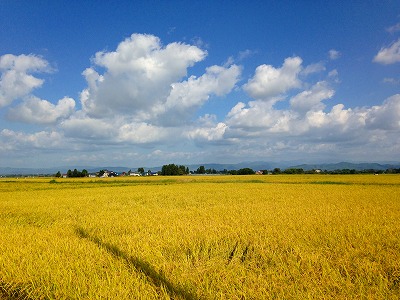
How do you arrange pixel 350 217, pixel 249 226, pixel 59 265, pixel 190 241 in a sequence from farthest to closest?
pixel 350 217
pixel 249 226
pixel 190 241
pixel 59 265

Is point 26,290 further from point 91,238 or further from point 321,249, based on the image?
point 321,249

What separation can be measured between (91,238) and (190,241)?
2565mm

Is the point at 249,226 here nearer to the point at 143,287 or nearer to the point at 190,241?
the point at 190,241

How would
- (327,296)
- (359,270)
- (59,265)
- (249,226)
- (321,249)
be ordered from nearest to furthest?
(327,296)
(359,270)
(59,265)
(321,249)
(249,226)

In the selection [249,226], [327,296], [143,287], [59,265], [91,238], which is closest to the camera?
[327,296]

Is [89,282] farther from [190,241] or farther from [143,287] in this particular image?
[190,241]

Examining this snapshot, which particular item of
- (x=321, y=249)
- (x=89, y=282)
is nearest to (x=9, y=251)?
(x=89, y=282)

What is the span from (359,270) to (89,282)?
402 cm

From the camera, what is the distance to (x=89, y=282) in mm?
3945

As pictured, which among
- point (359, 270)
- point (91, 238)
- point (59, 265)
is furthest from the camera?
point (91, 238)

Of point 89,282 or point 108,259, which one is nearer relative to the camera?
point 89,282

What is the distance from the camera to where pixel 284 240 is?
6152mm

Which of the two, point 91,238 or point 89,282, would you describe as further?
point 91,238

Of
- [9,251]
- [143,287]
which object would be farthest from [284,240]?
[9,251]
